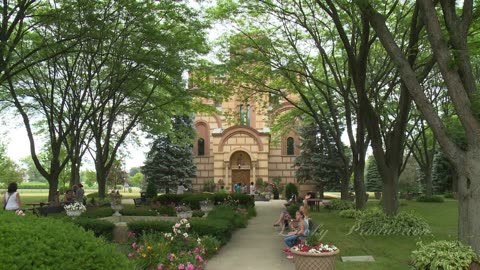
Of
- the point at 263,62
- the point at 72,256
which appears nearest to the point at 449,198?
the point at 263,62

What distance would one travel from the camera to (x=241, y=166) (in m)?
45.3

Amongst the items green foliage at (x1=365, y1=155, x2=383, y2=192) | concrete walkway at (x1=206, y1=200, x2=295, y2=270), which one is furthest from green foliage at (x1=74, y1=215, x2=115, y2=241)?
green foliage at (x1=365, y1=155, x2=383, y2=192)

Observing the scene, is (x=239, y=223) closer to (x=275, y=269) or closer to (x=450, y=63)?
(x=275, y=269)

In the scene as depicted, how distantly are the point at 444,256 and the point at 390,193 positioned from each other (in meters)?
7.94

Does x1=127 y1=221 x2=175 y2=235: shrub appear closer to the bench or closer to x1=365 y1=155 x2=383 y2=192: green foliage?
the bench

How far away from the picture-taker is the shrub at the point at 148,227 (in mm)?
12766

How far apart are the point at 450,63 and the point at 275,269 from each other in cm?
602

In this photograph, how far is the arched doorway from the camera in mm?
45312

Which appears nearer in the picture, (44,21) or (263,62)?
(44,21)

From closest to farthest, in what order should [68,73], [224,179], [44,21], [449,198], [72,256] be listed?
[72,256], [44,21], [68,73], [449,198], [224,179]

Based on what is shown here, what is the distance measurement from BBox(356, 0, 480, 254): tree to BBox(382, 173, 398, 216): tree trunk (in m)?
6.82

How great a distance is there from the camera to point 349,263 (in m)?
10.9

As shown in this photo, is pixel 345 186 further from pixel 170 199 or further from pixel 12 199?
pixel 12 199

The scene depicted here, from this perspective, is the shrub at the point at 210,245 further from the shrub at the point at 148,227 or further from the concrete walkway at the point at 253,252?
the shrub at the point at 148,227
